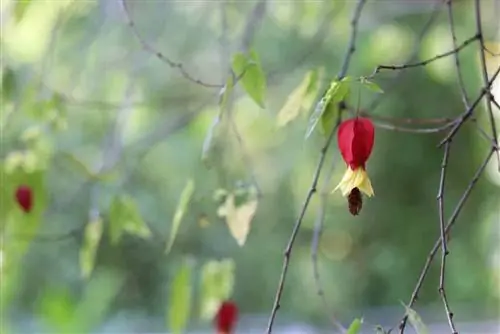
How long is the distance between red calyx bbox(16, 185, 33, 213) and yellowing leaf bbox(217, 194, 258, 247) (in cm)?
22

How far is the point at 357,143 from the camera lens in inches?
19.2

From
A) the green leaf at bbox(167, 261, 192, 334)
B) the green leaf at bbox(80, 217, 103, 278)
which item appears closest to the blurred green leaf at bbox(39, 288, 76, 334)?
the green leaf at bbox(80, 217, 103, 278)

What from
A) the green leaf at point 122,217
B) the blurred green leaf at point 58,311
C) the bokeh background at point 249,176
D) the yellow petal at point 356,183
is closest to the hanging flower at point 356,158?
the yellow petal at point 356,183

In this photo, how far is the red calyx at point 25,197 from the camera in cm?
77

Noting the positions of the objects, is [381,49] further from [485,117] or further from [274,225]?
[274,225]

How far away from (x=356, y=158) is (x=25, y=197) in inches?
16.0

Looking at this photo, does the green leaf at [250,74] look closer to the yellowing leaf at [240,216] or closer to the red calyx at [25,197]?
the yellowing leaf at [240,216]

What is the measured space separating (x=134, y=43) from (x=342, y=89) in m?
0.71

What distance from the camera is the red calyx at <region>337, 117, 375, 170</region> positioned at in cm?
48

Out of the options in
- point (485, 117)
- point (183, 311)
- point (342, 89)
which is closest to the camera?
point (342, 89)

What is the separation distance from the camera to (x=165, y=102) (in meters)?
1.15

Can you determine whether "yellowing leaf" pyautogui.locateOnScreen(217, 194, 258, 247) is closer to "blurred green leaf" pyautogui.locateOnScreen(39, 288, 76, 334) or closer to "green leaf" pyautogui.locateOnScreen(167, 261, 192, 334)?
"green leaf" pyautogui.locateOnScreen(167, 261, 192, 334)

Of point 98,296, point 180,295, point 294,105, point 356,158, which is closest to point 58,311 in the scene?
point 98,296

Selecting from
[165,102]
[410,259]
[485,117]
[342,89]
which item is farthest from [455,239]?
[342,89]
